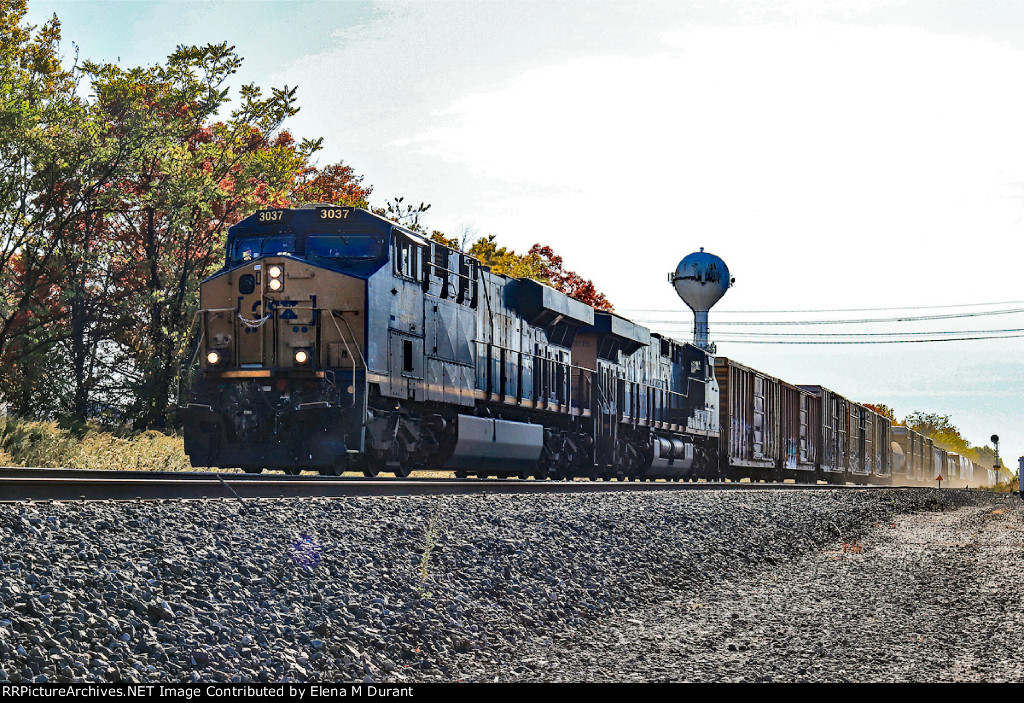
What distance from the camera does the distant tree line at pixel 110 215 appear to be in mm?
21844

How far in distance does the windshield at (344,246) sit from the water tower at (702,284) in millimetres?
46105

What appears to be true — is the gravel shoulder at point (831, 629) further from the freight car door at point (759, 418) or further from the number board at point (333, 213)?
the freight car door at point (759, 418)

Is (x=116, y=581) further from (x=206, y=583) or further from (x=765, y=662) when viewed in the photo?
(x=765, y=662)

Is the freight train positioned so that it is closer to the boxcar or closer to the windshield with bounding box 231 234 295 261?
the windshield with bounding box 231 234 295 261

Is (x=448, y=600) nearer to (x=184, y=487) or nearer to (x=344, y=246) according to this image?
(x=184, y=487)

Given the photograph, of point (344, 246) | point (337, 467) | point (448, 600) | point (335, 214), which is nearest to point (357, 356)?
point (337, 467)

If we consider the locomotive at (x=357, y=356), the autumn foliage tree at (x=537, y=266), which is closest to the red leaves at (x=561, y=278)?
the autumn foliage tree at (x=537, y=266)

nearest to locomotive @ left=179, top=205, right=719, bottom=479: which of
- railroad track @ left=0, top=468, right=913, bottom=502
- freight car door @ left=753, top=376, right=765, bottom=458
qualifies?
railroad track @ left=0, top=468, right=913, bottom=502

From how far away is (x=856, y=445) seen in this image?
4028 centimetres

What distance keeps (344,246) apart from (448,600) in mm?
7835

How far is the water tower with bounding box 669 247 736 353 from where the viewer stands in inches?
2313

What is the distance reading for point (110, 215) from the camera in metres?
23.8

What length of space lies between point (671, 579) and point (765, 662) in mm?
3033

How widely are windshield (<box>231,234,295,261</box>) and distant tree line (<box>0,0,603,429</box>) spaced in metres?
9.02
